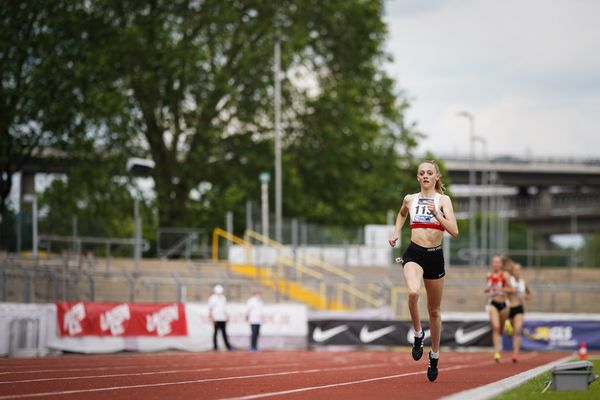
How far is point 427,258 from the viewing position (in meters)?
13.6

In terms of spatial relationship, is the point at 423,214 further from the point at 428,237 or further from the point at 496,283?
the point at 496,283

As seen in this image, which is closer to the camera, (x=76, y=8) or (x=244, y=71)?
(x=76, y=8)

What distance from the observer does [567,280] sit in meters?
56.5

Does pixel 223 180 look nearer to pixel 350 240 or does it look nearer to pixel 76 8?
pixel 350 240

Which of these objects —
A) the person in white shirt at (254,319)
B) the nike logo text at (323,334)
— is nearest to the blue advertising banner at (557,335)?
the nike logo text at (323,334)

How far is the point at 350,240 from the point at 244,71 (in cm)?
903

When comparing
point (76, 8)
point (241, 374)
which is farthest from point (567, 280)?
point (241, 374)

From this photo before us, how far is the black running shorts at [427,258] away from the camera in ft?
44.7

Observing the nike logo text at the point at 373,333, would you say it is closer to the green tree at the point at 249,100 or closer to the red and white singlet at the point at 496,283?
the red and white singlet at the point at 496,283

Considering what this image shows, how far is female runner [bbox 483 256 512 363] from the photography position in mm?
24247

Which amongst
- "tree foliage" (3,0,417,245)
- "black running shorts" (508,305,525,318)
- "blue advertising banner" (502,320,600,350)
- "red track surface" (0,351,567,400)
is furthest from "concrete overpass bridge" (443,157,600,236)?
"red track surface" (0,351,567,400)

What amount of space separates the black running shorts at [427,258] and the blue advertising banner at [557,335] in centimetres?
2232

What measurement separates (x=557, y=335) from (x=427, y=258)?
22.9m

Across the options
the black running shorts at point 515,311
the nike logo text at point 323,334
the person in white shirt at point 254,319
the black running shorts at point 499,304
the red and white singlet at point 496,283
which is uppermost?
the red and white singlet at point 496,283
